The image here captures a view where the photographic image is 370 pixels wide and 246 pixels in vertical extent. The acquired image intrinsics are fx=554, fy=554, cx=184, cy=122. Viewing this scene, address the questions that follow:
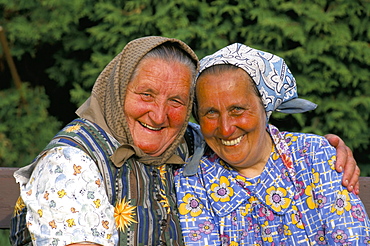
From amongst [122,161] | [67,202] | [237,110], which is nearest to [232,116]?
[237,110]

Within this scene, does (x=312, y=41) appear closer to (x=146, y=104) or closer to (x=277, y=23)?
(x=277, y=23)

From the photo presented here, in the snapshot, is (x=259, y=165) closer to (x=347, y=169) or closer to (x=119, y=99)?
(x=347, y=169)

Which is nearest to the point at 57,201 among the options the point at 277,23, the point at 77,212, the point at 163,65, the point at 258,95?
the point at 77,212

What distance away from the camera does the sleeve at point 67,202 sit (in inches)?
95.1

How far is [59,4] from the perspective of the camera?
4887 millimetres

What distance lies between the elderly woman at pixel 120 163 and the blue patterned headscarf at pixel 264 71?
0.20 meters

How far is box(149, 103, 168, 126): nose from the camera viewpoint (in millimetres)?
2863

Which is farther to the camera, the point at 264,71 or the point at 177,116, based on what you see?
the point at 177,116

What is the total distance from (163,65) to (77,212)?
0.89 metres

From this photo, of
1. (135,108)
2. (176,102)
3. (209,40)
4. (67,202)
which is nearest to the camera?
(67,202)

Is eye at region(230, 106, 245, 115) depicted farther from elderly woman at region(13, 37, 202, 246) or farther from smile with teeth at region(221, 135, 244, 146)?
elderly woman at region(13, 37, 202, 246)

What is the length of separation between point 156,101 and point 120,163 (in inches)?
14.9

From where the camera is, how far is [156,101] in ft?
9.48

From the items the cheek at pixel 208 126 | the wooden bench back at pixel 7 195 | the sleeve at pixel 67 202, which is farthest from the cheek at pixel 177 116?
the wooden bench back at pixel 7 195
